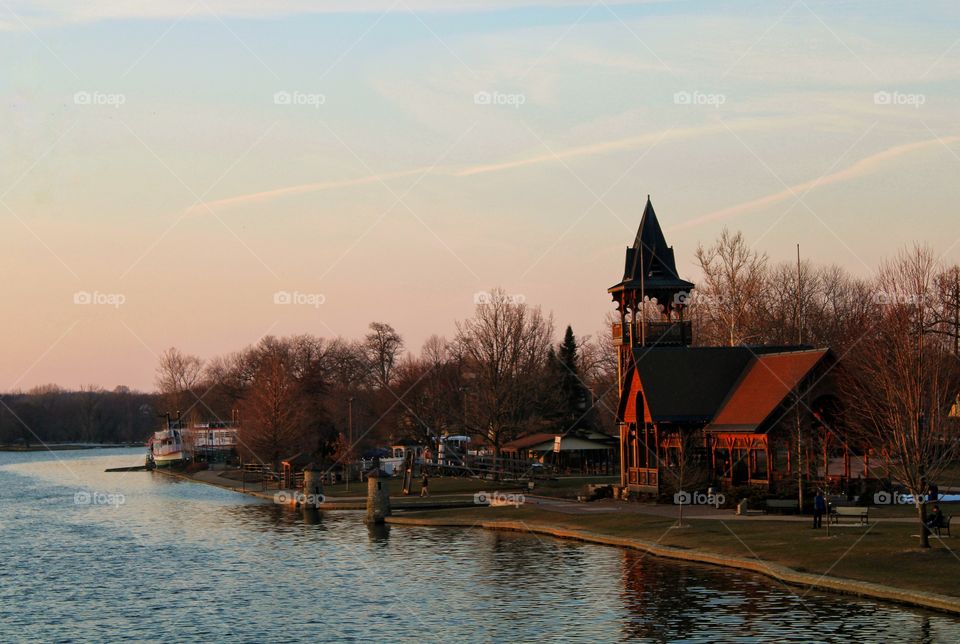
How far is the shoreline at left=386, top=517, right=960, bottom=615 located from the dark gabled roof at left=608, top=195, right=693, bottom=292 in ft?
61.0

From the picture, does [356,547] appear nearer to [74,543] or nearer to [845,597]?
[74,543]

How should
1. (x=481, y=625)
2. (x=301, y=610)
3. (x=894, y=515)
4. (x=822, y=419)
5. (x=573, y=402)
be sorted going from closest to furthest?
1. (x=481, y=625)
2. (x=301, y=610)
3. (x=894, y=515)
4. (x=822, y=419)
5. (x=573, y=402)

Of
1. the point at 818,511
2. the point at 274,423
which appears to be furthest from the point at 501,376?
the point at 818,511

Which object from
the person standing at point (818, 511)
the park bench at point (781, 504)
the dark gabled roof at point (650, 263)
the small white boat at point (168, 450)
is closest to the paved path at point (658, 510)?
the person standing at point (818, 511)

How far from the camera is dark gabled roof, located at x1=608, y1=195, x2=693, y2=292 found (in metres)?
66.4

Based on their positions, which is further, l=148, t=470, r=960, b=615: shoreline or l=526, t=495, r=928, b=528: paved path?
l=526, t=495, r=928, b=528: paved path

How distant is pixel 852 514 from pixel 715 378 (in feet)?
64.2

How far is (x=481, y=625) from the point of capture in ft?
101

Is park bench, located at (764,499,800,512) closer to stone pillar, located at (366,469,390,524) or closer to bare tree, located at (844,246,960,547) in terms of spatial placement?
bare tree, located at (844,246,960,547)

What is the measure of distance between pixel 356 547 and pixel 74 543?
50.2 feet

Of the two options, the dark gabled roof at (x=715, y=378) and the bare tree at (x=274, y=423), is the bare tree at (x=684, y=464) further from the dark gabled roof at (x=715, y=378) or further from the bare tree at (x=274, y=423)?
the bare tree at (x=274, y=423)

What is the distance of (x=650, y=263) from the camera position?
6819 centimetres

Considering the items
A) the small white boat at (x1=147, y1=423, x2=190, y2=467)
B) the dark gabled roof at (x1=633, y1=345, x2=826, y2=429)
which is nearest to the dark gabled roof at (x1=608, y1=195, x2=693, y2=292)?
the dark gabled roof at (x1=633, y1=345, x2=826, y2=429)

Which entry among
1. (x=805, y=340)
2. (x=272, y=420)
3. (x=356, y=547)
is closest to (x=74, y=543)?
(x=356, y=547)
